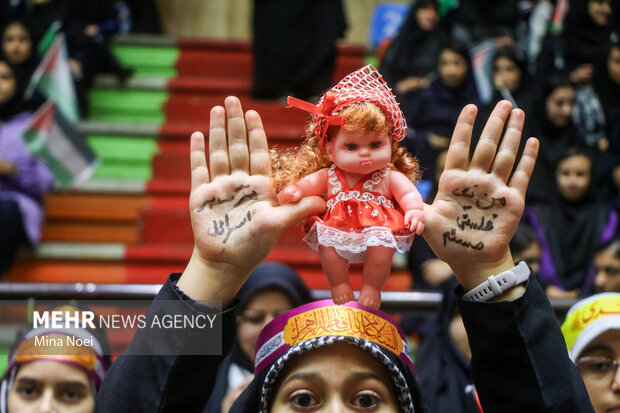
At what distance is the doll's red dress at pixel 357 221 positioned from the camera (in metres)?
1.38

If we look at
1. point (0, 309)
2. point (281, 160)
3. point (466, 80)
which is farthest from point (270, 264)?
point (466, 80)

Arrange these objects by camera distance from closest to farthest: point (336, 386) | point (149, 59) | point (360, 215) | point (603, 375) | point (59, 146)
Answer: point (360, 215) → point (336, 386) → point (603, 375) → point (59, 146) → point (149, 59)

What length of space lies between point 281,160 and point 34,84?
3.79m

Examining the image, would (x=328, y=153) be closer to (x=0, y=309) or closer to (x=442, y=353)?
(x=442, y=353)

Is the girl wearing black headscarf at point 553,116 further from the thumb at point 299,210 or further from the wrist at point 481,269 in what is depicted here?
the thumb at point 299,210

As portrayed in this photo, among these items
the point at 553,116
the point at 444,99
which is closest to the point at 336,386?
the point at 444,99

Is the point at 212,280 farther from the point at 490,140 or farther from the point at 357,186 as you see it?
the point at 490,140

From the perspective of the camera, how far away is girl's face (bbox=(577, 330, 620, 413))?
6.33 feet

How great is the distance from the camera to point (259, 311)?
2885 millimetres

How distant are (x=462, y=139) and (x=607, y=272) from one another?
256cm

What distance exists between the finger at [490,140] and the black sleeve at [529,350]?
0.26 meters

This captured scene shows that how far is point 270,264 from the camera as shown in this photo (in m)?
3.09

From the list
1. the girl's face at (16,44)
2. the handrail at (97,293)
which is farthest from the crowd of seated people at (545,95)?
the girl's face at (16,44)

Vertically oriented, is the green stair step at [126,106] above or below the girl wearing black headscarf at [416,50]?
below
